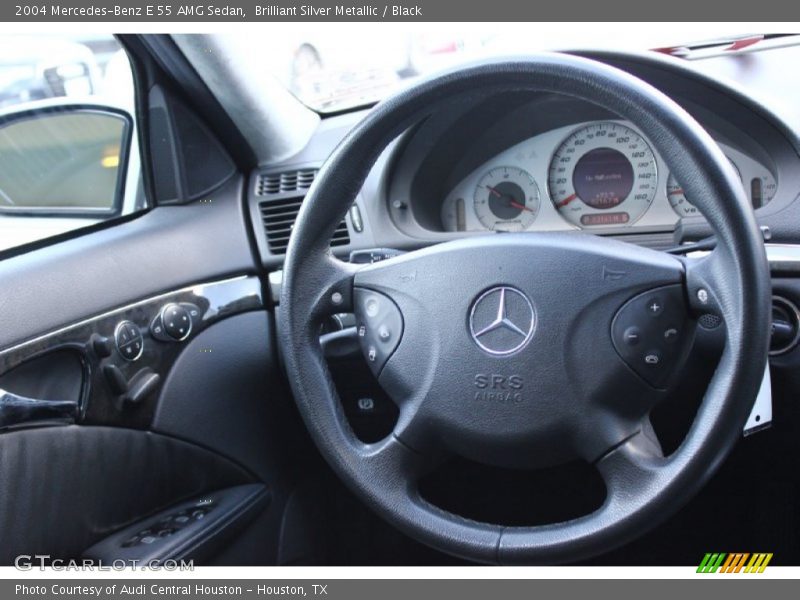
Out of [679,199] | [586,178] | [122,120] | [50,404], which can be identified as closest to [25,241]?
[50,404]

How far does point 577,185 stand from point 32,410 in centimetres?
122

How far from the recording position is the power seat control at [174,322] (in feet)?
5.46

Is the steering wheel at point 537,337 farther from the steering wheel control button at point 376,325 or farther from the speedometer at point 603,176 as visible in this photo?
the speedometer at point 603,176

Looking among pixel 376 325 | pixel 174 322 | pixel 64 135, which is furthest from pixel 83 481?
pixel 64 135

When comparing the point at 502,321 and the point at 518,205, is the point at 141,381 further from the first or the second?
the point at 518,205

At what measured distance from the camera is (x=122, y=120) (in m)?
1.87

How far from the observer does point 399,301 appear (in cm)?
136

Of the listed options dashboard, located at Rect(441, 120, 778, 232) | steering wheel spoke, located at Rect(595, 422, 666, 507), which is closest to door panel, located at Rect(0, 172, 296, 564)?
dashboard, located at Rect(441, 120, 778, 232)

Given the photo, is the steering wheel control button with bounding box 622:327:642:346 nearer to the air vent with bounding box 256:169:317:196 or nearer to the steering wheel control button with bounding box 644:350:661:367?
the steering wheel control button with bounding box 644:350:661:367

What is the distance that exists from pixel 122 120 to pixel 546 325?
1.08 meters

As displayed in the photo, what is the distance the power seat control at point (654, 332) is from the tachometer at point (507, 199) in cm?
81

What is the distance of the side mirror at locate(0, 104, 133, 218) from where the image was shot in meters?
1.68

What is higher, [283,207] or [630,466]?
[283,207]

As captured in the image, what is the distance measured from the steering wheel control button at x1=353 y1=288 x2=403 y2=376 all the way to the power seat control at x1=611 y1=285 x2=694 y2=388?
0.33 m
